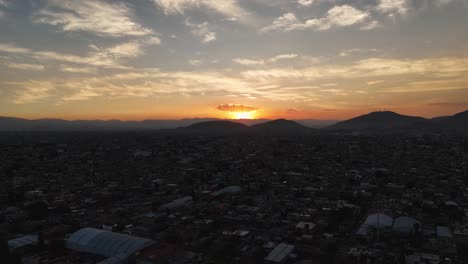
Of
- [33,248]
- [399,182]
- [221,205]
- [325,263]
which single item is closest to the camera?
[325,263]

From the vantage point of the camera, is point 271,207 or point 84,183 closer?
point 271,207

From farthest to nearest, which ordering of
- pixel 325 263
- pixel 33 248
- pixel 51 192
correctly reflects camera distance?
pixel 51 192 → pixel 33 248 → pixel 325 263

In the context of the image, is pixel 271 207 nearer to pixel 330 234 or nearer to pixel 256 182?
pixel 330 234

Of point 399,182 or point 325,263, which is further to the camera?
point 399,182

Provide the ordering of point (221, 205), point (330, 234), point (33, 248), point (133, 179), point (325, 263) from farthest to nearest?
point (133, 179), point (221, 205), point (330, 234), point (33, 248), point (325, 263)

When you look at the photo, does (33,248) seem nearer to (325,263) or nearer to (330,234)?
(325,263)

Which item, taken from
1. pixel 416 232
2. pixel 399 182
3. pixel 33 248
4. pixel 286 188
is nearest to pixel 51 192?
pixel 33 248

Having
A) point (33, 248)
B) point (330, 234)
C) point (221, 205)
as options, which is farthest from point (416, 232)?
point (33, 248)

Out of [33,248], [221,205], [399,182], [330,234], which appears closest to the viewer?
[33,248]
